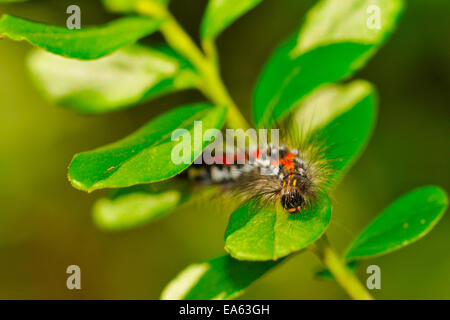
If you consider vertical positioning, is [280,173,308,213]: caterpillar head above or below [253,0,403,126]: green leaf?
below

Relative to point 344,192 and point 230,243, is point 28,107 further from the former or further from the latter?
point 230,243

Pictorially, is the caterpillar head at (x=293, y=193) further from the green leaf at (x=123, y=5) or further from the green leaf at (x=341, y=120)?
the green leaf at (x=123, y=5)

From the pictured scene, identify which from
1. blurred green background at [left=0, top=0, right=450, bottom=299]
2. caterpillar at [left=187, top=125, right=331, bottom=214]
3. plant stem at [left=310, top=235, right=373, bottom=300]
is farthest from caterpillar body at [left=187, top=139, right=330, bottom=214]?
blurred green background at [left=0, top=0, right=450, bottom=299]

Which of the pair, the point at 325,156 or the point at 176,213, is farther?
the point at 176,213

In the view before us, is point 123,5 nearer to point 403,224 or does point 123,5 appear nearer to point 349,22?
point 349,22

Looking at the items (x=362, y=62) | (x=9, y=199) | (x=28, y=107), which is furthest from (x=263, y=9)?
(x=362, y=62)

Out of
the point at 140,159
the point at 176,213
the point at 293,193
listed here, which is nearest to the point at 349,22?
the point at 293,193

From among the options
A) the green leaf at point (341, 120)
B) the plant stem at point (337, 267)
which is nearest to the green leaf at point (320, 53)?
the green leaf at point (341, 120)

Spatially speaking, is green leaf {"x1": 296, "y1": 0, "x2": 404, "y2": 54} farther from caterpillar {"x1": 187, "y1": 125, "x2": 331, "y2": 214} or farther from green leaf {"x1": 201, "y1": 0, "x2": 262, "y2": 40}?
caterpillar {"x1": 187, "y1": 125, "x2": 331, "y2": 214}
